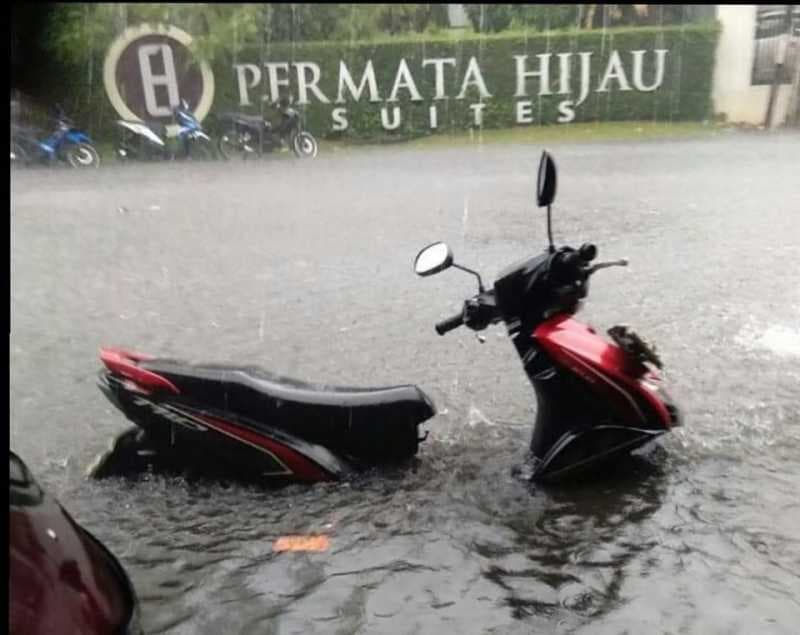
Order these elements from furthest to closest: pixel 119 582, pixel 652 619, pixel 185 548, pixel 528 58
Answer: pixel 528 58 → pixel 185 548 → pixel 652 619 → pixel 119 582

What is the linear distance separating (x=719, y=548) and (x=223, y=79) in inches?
431

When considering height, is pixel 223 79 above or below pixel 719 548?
above

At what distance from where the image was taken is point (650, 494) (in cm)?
334

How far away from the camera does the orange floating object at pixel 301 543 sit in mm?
3061

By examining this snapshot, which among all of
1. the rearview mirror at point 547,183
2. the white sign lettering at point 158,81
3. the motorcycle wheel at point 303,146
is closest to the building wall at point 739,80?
the motorcycle wheel at point 303,146

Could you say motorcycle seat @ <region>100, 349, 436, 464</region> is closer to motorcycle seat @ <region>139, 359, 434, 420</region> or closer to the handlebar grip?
motorcycle seat @ <region>139, 359, 434, 420</region>

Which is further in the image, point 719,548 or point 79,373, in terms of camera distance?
point 79,373

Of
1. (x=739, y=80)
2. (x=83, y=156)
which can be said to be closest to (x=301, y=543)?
(x=83, y=156)

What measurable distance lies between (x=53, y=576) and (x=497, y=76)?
13.0m

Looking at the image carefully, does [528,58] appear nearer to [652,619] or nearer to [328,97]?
[328,97]

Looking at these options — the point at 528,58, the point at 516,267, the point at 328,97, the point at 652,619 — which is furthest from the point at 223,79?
the point at 652,619

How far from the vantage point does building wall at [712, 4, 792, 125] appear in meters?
11.8

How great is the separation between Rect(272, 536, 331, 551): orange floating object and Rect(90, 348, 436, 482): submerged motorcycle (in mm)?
294

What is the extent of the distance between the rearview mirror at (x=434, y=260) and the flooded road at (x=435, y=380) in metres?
0.78
